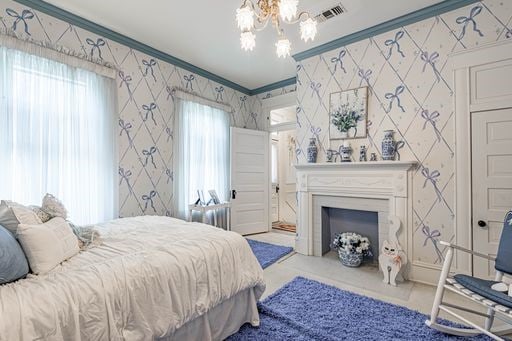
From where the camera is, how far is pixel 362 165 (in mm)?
2951

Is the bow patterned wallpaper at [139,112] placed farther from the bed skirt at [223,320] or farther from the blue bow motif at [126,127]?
the bed skirt at [223,320]

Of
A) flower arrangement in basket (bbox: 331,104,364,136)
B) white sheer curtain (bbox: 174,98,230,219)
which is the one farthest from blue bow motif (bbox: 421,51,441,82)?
white sheer curtain (bbox: 174,98,230,219)

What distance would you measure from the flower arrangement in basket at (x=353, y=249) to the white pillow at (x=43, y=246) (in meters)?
2.77

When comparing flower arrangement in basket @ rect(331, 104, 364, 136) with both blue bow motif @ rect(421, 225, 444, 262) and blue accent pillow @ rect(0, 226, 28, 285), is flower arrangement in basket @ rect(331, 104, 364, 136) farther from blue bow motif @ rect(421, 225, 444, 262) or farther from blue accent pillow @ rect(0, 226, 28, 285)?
blue accent pillow @ rect(0, 226, 28, 285)

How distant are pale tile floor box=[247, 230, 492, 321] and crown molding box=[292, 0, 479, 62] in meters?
2.85

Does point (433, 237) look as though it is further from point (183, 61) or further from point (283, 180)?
point (183, 61)

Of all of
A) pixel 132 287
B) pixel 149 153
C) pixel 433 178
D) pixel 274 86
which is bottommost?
pixel 132 287

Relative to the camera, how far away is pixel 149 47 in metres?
3.30

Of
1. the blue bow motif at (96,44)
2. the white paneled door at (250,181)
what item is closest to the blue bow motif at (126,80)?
the blue bow motif at (96,44)

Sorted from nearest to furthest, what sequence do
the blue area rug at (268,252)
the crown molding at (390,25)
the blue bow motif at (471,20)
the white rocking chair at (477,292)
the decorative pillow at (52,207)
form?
the white rocking chair at (477,292), the decorative pillow at (52,207), the blue bow motif at (471,20), the crown molding at (390,25), the blue area rug at (268,252)

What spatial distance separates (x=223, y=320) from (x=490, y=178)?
106 inches

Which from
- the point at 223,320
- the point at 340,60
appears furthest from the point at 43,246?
the point at 340,60

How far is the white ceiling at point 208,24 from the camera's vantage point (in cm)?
249

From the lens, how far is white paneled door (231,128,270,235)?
14.4 feet
